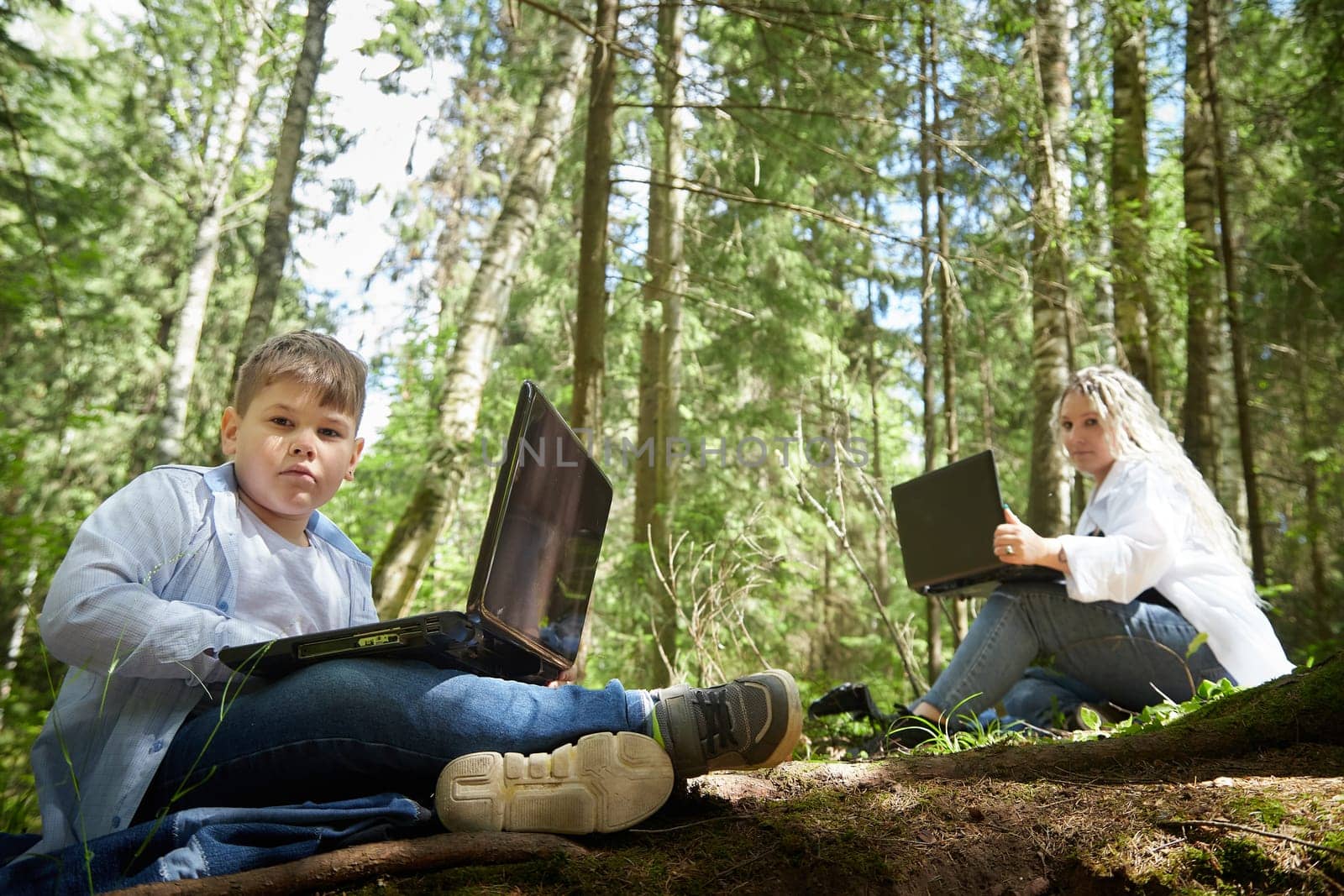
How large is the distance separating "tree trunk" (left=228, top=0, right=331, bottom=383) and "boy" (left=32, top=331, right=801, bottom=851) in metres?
6.89

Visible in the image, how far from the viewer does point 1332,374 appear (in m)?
9.23

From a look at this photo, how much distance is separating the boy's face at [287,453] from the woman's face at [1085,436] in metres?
3.07

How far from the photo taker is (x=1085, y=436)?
381 cm

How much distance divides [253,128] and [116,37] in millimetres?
2611

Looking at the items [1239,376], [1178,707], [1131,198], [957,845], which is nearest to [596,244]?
[1178,707]

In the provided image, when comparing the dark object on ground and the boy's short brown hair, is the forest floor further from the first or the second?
the dark object on ground

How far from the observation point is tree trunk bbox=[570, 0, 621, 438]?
4805 millimetres

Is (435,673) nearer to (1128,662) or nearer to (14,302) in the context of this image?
(1128,662)

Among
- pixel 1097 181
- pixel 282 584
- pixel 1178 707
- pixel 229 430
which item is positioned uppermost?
pixel 1097 181

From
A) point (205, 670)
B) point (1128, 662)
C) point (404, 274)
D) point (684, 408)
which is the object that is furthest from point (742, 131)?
point (205, 670)

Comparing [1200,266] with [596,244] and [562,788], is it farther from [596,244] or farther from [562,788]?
[562,788]

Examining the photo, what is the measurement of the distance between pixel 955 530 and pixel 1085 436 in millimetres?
783

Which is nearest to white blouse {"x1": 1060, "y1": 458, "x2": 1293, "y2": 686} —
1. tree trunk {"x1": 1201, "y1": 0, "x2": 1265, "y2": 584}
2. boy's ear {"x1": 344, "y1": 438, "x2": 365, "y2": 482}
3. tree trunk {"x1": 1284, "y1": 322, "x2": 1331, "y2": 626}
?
boy's ear {"x1": 344, "y1": 438, "x2": 365, "y2": 482}

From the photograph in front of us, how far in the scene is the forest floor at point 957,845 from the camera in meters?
1.50
